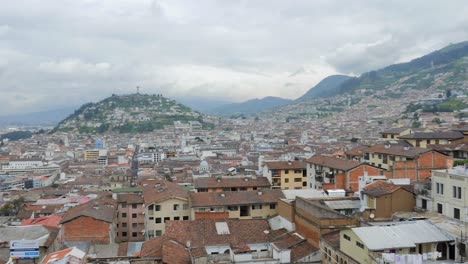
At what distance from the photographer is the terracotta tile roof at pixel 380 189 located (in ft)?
78.2

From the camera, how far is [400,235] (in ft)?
59.1

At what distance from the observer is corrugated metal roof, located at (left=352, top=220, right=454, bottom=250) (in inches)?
682

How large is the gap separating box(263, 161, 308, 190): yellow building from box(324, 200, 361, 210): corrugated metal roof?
57.5 feet

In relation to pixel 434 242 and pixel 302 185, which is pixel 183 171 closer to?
pixel 302 185

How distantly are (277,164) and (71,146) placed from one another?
118476mm

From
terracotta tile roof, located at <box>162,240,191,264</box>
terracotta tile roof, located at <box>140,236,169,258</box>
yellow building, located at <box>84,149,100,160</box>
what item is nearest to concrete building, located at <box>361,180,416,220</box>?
terracotta tile roof, located at <box>162,240,191,264</box>

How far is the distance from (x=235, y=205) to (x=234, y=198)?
868 mm

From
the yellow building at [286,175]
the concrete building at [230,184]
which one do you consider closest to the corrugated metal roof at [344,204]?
the concrete building at [230,184]

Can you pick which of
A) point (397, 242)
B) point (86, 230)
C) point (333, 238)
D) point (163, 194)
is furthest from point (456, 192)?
point (86, 230)

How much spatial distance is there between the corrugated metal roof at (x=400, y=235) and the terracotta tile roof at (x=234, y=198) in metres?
13.2

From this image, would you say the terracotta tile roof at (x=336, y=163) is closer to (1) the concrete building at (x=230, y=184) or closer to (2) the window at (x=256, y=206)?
(1) the concrete building at (x=230, y=184)

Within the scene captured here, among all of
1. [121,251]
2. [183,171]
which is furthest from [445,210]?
[183,171]

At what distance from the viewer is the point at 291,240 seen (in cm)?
2356

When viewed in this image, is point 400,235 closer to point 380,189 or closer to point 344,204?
point 380,189
